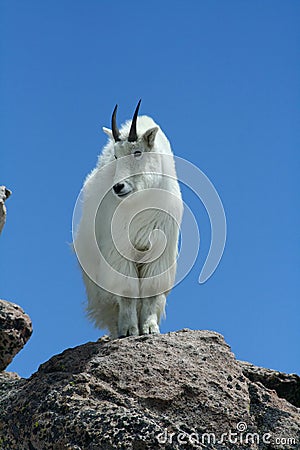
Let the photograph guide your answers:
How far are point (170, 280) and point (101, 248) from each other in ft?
2.77

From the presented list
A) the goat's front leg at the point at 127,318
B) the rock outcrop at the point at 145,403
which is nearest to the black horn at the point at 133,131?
the goat's front leg at the point at 127,318

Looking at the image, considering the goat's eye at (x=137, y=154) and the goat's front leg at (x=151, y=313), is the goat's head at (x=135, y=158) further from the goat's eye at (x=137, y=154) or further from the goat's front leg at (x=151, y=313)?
the goat's front leg at (x=151, y=313)

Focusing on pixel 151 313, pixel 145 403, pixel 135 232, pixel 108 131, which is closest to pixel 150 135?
pixel 108 131

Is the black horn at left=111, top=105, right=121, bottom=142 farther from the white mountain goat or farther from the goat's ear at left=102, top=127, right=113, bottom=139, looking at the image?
the goat's ear at left=102, top=127, right=113, bottom=139

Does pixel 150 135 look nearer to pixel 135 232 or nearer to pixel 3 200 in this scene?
pixel 135 232

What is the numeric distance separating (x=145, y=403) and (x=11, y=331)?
1.98m

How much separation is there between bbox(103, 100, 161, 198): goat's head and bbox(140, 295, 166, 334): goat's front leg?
1.16 meters

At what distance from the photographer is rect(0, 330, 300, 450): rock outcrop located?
19.7 feet

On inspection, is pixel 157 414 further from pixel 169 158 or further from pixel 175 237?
pixel 169 158

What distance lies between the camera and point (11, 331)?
796cm

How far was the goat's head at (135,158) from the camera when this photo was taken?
8742 millimetres

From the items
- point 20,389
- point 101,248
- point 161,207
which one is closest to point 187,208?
point 161,207

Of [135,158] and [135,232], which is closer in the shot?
[135,158]

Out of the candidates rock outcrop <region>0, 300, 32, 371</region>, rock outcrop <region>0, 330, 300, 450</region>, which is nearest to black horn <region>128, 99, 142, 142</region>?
rock outcrop <region>0, 300, 32, 371</region>
